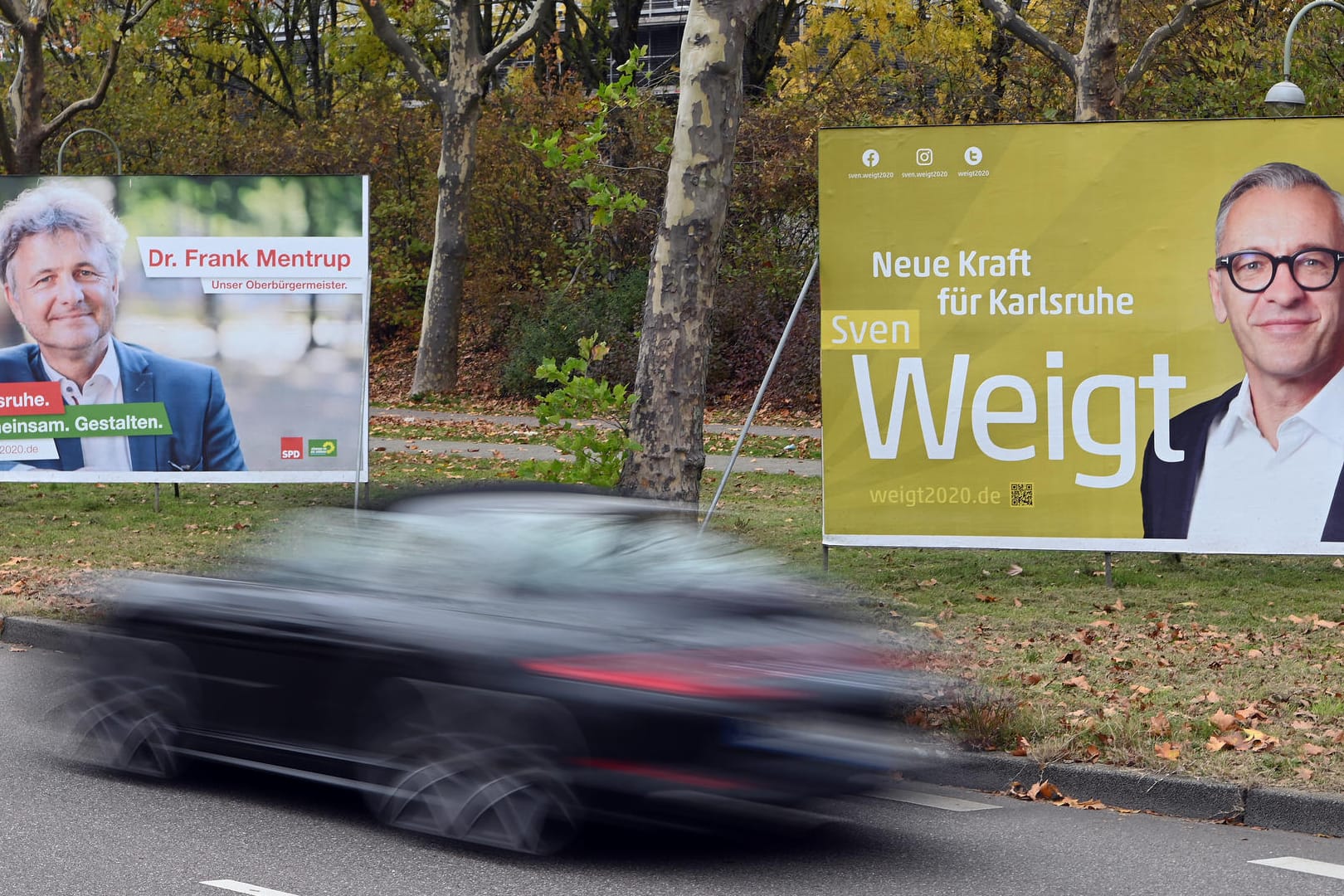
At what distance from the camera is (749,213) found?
29.0 m

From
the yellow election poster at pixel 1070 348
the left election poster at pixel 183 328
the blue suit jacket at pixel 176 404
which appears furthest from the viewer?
the blue suit jacket at pixel 176 404

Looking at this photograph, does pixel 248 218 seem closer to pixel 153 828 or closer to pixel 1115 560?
pixel 1115 560

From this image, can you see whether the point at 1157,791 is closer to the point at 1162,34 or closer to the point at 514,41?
the point at 1162,34

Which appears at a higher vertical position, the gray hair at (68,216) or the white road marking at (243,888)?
the gray hair at (68,216)

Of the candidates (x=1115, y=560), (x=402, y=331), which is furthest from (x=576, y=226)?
(x=1115, y=560)

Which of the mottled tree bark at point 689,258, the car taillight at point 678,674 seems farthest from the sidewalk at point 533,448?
the car taillight at point 678,674

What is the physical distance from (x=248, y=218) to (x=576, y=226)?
17748 millimetres

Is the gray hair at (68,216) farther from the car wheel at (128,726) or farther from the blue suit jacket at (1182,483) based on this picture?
the blue suit jacket at (1182,483)

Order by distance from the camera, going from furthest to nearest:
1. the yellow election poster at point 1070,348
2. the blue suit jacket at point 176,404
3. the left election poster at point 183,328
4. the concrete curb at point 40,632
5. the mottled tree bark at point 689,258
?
the blue suit jacket at point 176,404 → the left election poster at point 183,328 → the mottled tree bark at point 689,258 → the yellow election poster at point 1070,348 → the concrete curb at point 40,632

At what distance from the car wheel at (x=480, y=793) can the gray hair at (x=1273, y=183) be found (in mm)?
7227

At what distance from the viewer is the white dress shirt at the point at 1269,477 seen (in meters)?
10.8

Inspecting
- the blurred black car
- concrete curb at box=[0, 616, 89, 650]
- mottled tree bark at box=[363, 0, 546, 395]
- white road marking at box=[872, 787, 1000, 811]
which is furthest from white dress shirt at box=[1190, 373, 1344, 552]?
mottled tree bark at box=[363, 0, 546, 395]

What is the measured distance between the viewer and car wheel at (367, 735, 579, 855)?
5176 mm

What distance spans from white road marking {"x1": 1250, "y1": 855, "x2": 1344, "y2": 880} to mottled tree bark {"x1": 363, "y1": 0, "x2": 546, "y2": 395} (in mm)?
24185
